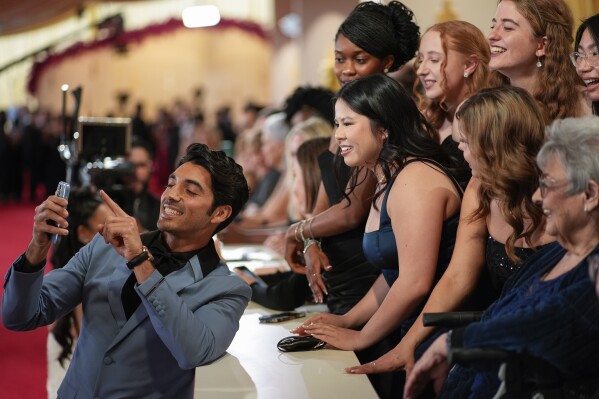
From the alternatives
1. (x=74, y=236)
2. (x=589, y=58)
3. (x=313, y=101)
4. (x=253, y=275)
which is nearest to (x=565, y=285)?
(x=589, y=58)

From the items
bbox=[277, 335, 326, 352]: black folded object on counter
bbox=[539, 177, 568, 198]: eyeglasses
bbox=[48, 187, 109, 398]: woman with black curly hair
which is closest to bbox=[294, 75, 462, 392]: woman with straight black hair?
bbox=[277, 335, 326, 352]: black folded object on counter

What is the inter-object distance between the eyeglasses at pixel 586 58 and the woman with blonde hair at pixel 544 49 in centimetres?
13

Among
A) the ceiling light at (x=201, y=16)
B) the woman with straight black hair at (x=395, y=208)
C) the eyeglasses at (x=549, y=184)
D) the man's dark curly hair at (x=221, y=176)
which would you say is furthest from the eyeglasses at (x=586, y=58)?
the ceiling light at (x=201, y=16)

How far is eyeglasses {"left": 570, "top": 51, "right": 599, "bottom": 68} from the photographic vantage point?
276cm

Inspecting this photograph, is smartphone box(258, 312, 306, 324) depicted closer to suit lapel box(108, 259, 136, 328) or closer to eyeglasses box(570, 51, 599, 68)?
suit lapel box(108, 259, 136, 328)

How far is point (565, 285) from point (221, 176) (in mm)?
1133

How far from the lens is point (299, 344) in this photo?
2.69 metres

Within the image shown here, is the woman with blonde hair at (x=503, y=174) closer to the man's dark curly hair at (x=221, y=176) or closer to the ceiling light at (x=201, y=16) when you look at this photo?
the man's dark curly hair at (x=221, y=176)

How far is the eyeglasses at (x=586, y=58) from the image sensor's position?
2.76m

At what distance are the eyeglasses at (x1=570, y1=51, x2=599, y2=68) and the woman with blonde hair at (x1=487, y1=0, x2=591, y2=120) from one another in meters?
0.13

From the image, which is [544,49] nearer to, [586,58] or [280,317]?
[586,58]

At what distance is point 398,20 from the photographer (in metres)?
3.58

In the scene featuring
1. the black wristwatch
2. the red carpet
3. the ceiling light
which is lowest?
the red carpet

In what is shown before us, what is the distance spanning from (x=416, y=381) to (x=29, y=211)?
→ 1150 centimetres
